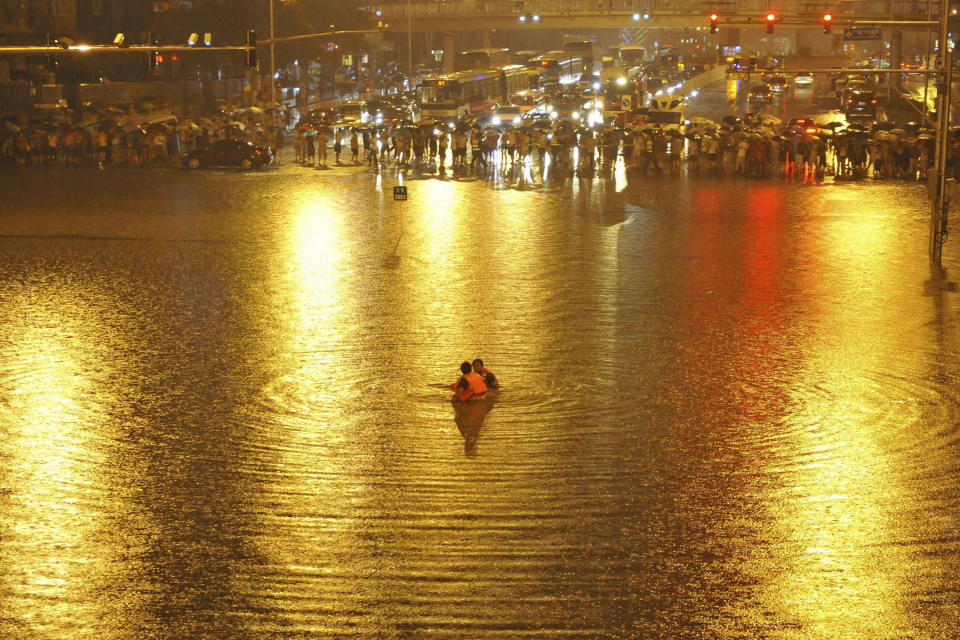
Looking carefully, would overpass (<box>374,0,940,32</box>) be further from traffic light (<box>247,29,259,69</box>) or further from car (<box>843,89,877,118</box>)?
traffic light (<box>247,29,259,69</box>)

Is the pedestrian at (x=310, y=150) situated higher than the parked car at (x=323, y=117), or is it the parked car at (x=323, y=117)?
the parked car at (x=323, y=117)

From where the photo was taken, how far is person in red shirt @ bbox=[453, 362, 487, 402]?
49.4ft

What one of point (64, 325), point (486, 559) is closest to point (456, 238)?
point (64, 325)

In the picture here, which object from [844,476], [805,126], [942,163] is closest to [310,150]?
[805,126]

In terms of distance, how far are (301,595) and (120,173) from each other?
33839mm

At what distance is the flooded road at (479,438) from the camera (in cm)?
978

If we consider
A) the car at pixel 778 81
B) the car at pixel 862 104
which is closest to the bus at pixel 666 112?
the car at pixel 862 104

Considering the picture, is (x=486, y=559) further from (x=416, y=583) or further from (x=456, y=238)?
(x=456, y=238)

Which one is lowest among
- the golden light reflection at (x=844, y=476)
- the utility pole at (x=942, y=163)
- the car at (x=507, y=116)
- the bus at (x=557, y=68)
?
the golden light reflection at (x=844, y=476)

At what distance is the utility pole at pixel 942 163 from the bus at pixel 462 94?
36.8 metres

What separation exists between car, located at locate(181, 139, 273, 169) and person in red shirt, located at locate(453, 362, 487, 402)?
29479 millimetres

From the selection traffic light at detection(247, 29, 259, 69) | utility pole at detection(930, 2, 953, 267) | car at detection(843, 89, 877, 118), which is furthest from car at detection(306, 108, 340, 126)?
utility pole at detection(930, 2, 953, 267)

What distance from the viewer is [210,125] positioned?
172 feet

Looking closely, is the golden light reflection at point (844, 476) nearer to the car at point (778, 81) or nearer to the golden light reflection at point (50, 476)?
the golden light reflection at point (50, 476)
